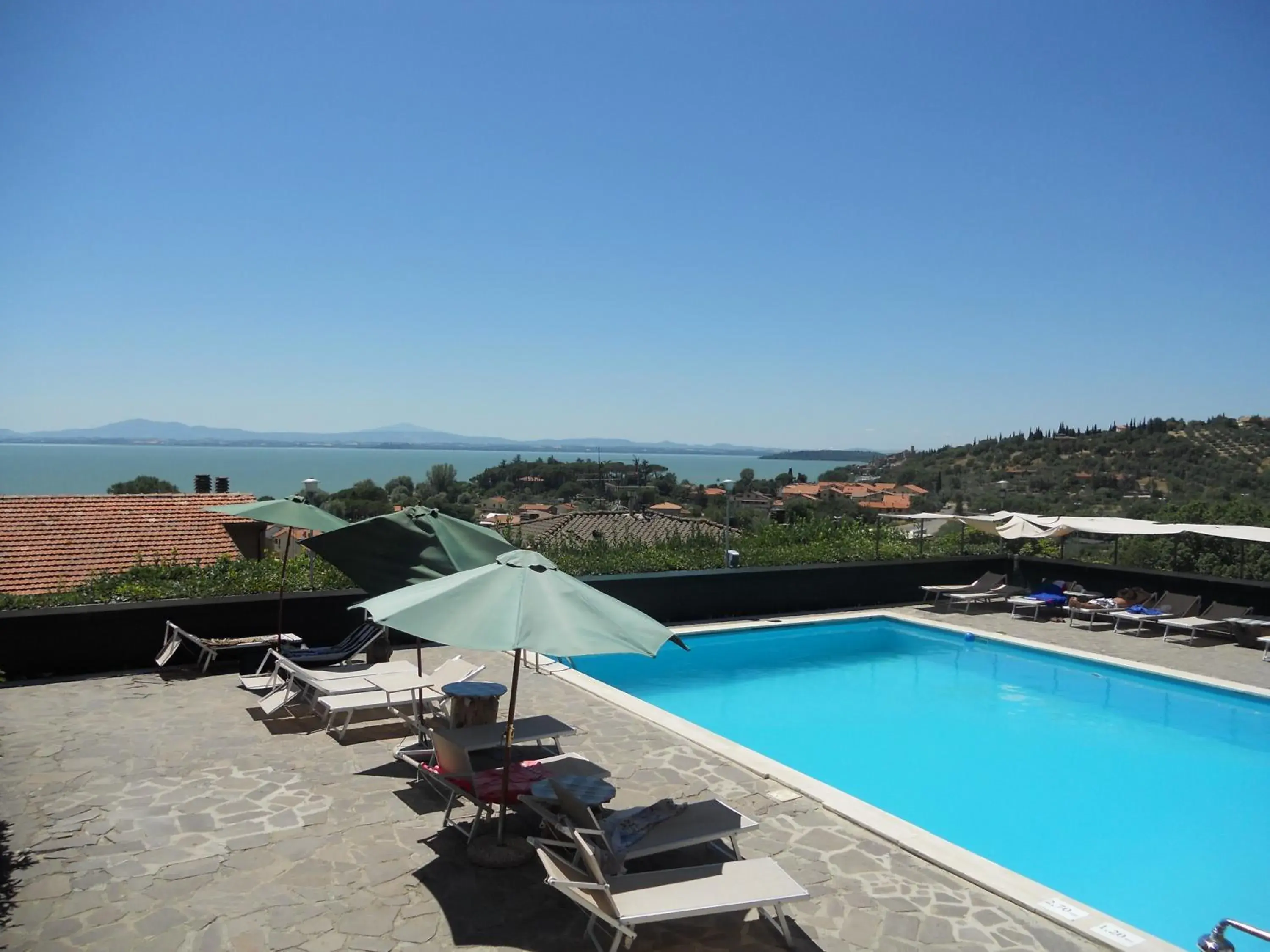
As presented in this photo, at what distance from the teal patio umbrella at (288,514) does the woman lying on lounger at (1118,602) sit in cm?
1330

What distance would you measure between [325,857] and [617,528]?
65.7ft

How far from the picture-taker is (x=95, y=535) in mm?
21031

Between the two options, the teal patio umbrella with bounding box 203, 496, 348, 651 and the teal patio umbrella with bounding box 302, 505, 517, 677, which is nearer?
the teal patio umbrella with bounding box 302, 505, 517, 677

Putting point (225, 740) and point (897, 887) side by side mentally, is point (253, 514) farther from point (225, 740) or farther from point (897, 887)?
point (897, 887)

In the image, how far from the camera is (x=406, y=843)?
5.17 meters

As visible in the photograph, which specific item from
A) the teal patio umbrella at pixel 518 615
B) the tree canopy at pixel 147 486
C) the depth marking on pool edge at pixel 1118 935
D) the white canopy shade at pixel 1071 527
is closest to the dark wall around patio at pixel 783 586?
the white canopy shade at pixel 1071 527

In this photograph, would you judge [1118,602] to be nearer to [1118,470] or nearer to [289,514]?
[289,514]

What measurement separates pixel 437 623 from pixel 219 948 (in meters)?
1.84

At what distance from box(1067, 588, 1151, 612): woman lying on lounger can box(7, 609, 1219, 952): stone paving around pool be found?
36.1 ft

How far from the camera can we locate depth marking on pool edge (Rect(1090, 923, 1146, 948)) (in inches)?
165

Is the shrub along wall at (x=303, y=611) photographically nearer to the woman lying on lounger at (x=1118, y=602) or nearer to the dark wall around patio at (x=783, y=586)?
the dark wall around patio at (x=783, y=586)

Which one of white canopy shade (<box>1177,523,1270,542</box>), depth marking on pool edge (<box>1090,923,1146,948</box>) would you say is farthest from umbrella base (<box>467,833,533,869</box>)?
white canopy shade (<box>1177,523,1270,542</box>)

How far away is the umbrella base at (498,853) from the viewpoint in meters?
4.89

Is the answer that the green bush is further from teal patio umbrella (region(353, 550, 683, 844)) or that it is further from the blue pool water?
teal patio umbrella (region(353, 550, 683, 844))
